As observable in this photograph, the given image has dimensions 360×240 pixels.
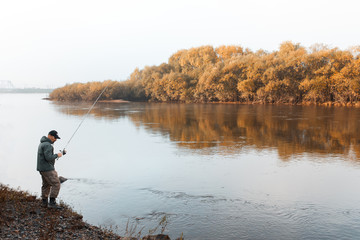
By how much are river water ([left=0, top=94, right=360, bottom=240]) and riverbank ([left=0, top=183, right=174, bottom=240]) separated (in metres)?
0.60

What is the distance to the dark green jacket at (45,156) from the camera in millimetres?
8773

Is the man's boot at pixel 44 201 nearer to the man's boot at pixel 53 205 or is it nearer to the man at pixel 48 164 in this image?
the man at pixel 48 164

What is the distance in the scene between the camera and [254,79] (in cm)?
7306

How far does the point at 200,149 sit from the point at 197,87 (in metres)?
67.0

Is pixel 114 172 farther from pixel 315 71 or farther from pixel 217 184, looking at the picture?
pixel 315 71

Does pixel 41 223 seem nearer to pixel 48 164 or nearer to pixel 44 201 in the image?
pixel 44 201

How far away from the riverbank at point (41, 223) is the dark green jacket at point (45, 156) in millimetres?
1056

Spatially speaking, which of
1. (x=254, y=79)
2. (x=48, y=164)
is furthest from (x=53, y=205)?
(x=254, y=79)

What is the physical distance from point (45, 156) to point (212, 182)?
5.96 metres

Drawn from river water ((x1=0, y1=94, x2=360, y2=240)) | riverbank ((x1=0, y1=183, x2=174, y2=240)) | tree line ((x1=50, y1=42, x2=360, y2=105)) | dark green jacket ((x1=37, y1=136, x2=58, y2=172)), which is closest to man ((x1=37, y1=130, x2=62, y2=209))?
dark green jacket ((x1=37, y1=136, x2=58, y2=172))

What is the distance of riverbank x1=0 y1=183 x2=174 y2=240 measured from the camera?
698 centimetres

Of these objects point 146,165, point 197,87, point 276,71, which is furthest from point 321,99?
point 146,165

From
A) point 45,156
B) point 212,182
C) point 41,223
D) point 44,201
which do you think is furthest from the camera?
point 212,182

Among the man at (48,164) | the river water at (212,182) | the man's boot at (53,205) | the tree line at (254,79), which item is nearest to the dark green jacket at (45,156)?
the man at (48,164)
